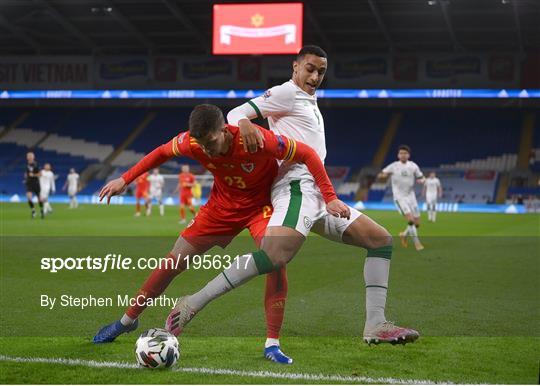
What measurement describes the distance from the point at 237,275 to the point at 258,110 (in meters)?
1.19

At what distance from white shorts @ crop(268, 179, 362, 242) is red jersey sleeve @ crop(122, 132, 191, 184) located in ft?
2.36

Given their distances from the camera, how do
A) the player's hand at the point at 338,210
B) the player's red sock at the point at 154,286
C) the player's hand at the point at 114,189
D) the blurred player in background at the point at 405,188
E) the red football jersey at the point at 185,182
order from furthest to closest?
the red football jersey at the point at 185,182, the blurred player in background at the point at 405,188, the player's red sock at the point at 154,286, the player's hand at the point at 114,189, the player's hand at the point at 338,210

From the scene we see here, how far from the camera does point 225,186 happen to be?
5461 mm

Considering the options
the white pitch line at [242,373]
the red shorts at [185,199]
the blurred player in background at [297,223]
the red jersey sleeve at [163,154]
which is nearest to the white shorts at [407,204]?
the red shorts at [185,199]

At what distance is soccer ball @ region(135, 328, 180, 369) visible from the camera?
5.11 m

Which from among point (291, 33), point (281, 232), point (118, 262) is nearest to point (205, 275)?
point (118, 262)

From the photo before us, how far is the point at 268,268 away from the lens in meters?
5.02

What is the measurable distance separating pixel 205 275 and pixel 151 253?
277 centimetres

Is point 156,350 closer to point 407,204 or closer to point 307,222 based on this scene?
point 307,222

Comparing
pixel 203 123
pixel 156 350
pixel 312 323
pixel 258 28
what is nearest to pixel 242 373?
pixel 156 350

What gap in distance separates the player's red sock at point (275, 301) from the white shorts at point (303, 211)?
0.46 metres

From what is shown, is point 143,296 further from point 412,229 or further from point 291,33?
point 291,33

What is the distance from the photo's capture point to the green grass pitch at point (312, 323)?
16.7ft

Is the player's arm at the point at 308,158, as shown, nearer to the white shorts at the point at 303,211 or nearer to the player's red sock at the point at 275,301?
the white shorts at the point at 303,211
